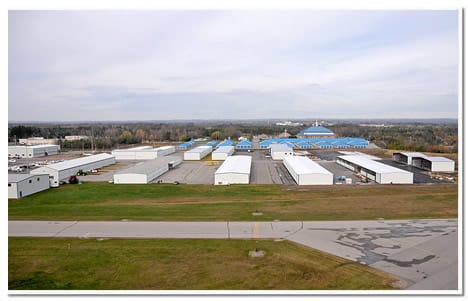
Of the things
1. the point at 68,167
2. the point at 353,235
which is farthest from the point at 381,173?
the point at 68,167

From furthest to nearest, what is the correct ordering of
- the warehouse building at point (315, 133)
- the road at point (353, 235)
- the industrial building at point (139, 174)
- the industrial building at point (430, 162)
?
the warehouse building at point (315, 133)
the industrial building at point (430, 162)
the industrial building at point (139, 174)
the road at point (353, 235)

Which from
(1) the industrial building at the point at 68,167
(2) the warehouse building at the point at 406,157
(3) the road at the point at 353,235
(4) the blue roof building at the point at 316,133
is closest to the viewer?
(3) the road at the point at 353,235

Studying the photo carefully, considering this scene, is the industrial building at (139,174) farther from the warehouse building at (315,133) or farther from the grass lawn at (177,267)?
the warehouse building at (315,133)

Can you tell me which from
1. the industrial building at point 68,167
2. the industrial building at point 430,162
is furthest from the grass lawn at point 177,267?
the industrial building at point 430,162

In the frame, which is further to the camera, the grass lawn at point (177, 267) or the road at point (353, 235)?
the road at point (353, 235)

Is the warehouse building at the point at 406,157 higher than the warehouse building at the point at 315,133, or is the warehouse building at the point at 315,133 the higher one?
the warehouse building at the point at 315,133

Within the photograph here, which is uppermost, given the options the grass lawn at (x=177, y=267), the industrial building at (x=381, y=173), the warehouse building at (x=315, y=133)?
the warehouse building at (x=315, y=133)

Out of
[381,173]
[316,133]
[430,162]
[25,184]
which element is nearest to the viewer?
[25,184]

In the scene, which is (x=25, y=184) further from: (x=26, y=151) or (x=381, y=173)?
(x=26, y=151)
